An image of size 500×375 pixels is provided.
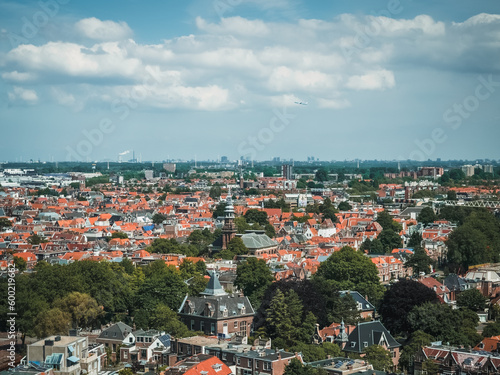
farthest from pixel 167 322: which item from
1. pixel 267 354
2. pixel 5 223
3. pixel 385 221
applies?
pixel 5 223

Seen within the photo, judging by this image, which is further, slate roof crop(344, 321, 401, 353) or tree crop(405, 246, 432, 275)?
tree crop(405, 246, 432, 275)

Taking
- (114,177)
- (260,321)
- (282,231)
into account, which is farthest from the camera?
(114,177)

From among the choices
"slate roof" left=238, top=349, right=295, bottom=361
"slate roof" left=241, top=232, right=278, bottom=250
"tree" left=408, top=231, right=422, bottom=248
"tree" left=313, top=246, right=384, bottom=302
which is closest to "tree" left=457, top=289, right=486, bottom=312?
"tree" left=313, top=246, right=384, bottom=302

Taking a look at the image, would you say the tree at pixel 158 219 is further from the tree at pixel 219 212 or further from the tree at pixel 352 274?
the tree at pixel 352 274

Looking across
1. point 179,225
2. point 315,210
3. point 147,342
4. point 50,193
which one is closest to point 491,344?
point 147,342

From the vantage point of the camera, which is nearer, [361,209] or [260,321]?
[260,321]

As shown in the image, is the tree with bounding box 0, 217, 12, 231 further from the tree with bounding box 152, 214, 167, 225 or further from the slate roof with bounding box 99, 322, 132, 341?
the slate roof with bounding box 99, 322, 132, 341

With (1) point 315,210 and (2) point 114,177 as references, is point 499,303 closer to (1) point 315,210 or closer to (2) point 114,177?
(1) point 315,210
